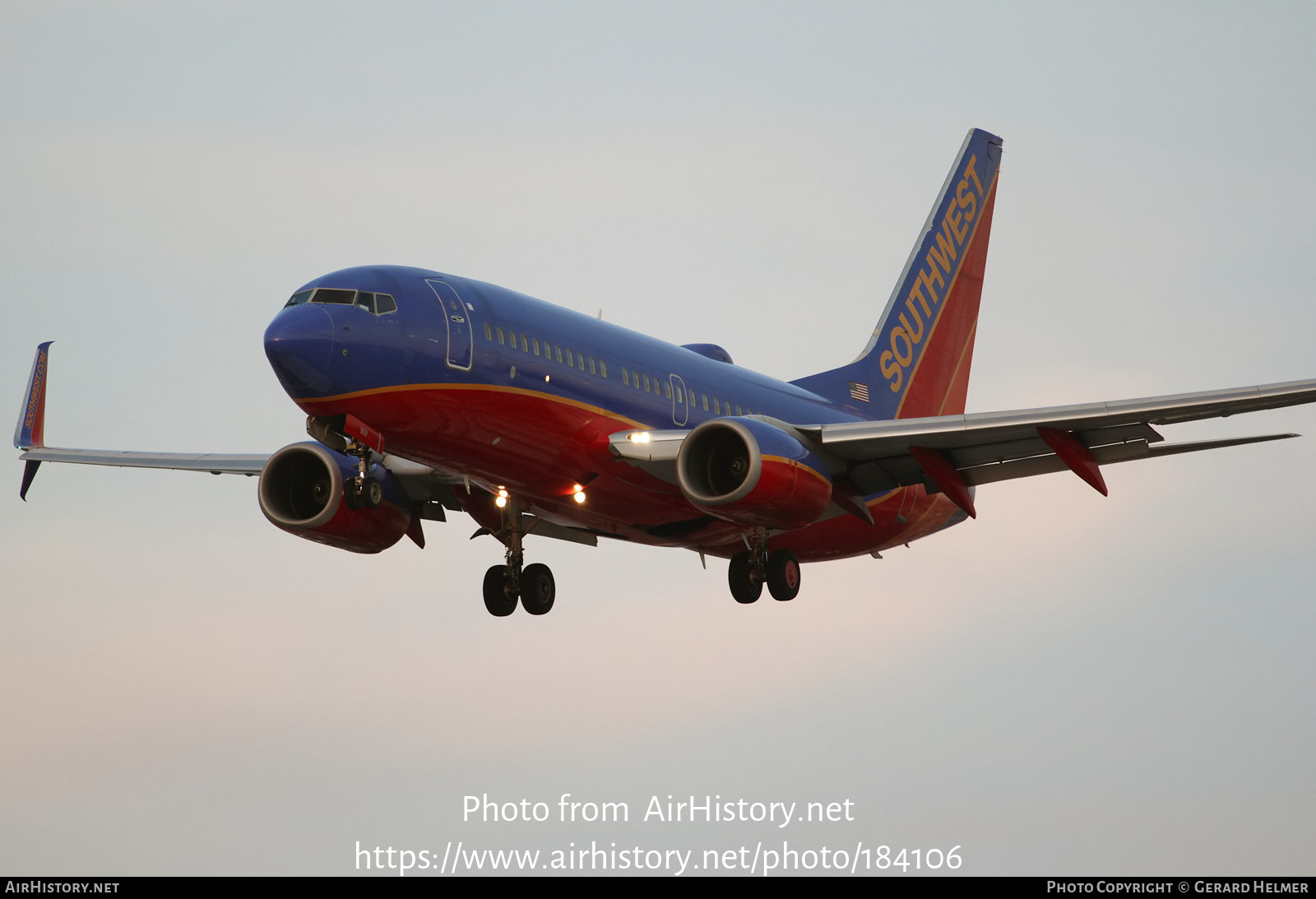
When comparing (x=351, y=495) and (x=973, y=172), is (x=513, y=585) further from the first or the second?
(x=973, y=172)

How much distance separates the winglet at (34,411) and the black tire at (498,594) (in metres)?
11.3

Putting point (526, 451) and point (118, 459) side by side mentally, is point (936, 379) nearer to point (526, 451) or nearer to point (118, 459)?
point (526, 451)

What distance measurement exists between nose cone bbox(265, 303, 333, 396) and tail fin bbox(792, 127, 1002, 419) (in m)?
16.4

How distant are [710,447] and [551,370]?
331 centimetres

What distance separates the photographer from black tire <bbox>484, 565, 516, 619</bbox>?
1325 inches

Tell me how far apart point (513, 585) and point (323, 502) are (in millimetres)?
4208

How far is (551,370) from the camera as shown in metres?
28.7

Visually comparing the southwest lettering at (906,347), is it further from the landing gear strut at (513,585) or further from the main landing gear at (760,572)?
the landing gear strut at (513,585)

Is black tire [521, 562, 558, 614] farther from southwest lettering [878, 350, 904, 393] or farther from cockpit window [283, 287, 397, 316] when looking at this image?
southwest lettering [878, 350, 904, 393]

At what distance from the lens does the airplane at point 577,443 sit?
26.5 m

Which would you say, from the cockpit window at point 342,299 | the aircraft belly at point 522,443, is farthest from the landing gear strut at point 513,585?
the cockpit window at point 342,299

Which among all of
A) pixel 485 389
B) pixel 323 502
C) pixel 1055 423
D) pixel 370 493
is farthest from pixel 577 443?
pixel 1055 423

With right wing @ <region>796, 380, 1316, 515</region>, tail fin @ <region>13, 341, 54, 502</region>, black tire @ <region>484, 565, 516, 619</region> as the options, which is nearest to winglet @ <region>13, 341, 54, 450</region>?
tail fin @ <region>13, 341, 54, 502</region>

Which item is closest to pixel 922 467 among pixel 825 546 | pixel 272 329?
pixel 825 546
